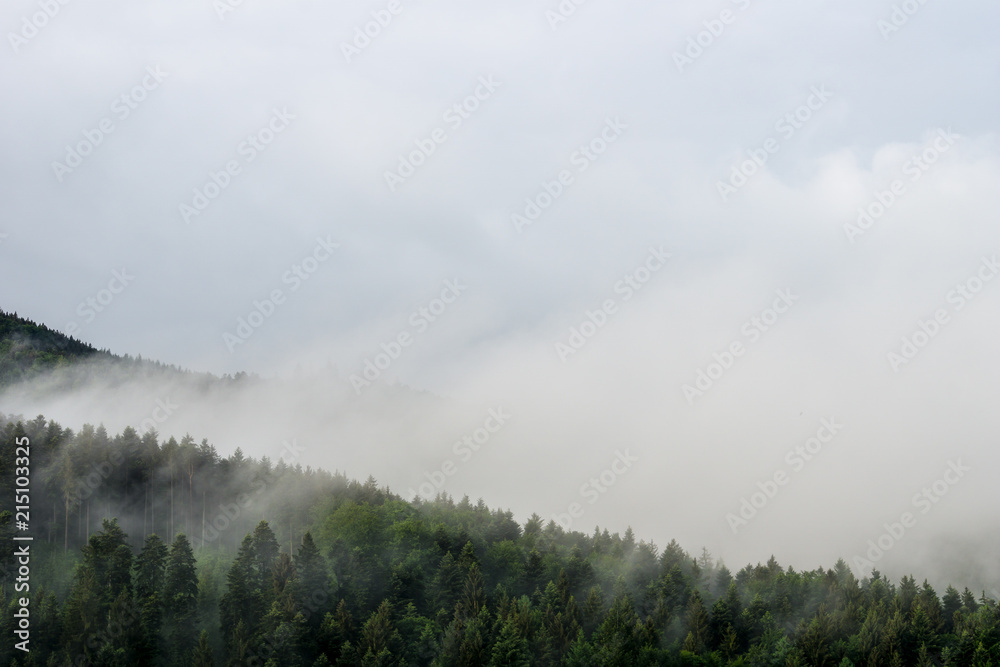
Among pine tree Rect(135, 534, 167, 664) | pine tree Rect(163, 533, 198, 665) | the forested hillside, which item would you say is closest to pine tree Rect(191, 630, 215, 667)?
the forested hillside

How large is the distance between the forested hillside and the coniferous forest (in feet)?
1.13

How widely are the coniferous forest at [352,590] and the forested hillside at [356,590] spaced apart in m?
0.34

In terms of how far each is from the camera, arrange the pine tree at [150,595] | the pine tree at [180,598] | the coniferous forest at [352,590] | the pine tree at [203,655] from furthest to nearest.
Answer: the pine tree at [180,598]
the coniferous forest at [352,590]
the pine tree at [150,595]
the pine tree at [203,655]

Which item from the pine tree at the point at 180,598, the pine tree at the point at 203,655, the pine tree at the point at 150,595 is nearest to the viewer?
the pine tree at the point at 203,655

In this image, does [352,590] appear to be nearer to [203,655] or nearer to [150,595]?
[150,595]

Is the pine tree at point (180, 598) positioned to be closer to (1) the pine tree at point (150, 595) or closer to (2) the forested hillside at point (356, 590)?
(2) the forested hillside at point (356, 590)

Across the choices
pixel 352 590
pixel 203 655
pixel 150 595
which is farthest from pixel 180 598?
pixel 352 590

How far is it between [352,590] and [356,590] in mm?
621

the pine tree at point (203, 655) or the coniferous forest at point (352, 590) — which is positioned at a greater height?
the coniferous forest at point (352, 590)

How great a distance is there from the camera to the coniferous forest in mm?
113500

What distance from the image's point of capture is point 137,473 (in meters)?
159

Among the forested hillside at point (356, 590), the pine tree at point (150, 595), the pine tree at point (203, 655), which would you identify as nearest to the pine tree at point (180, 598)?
the forested hillside at point (356, 590)

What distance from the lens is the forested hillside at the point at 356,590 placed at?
113625 millimetres

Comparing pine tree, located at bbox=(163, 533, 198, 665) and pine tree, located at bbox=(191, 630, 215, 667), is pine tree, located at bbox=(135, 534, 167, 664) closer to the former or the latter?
pine tree, located at bbox=(163, 533, 198, 665)
